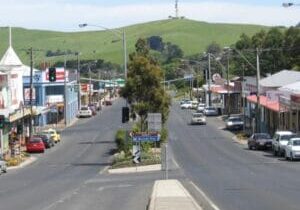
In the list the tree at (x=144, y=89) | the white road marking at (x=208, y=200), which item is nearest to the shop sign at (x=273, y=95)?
the tree at (x=144, y=89)

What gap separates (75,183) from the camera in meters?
44.8

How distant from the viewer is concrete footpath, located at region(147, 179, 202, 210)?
979 inches

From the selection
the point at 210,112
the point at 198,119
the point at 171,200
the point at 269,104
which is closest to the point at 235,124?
the point at 269,104

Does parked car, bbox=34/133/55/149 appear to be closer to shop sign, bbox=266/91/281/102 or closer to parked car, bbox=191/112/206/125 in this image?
shop sign, bbox=266/91/281/102

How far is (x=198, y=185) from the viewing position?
37875mm

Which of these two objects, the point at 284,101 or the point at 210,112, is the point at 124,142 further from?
the point at 210,112

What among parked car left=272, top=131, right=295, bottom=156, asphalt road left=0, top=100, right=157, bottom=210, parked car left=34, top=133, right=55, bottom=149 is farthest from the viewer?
parked car left=34, top=133, right=55, bottom=149

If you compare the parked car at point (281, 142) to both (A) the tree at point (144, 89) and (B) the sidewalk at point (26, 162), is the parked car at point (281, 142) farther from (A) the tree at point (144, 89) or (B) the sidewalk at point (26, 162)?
(B) the sidewalk at point (26, 162)

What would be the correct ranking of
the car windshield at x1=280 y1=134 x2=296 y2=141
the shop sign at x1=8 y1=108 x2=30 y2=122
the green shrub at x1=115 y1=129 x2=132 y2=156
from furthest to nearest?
the shop sign at x1=8 y1=108 x2=30 y2=122, the green shrub at x1=115 y1=129 x2=132 y2=156, the car windshield at x1=280 y1=134 x2=296 y2=141

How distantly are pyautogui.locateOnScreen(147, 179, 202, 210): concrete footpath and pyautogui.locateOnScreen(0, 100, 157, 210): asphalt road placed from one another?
0.55 m

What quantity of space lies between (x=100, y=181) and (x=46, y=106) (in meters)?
71.6

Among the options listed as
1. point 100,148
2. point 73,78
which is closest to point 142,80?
point 100,148

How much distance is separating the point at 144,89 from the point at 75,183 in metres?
22.5

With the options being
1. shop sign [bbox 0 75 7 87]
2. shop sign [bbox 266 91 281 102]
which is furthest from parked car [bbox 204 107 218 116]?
shop sign [bbox 0 75 7 87]
